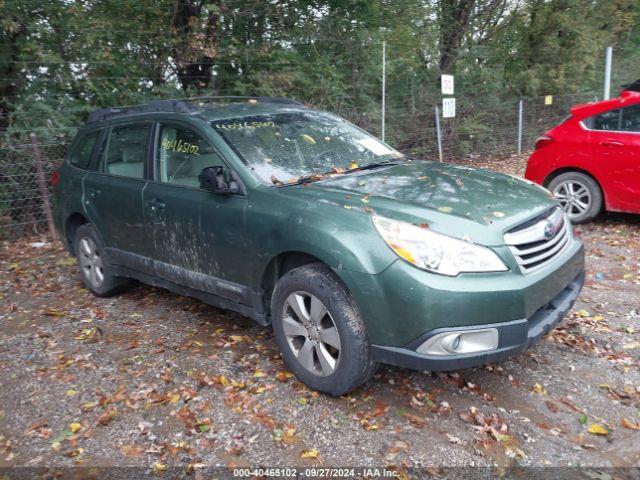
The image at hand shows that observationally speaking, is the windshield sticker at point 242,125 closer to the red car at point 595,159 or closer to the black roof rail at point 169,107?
the black roof rail at point 169,107

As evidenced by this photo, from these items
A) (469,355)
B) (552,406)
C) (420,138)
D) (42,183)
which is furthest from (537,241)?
(420,138)

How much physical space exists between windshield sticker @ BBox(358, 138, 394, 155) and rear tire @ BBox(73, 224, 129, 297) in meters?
2.58

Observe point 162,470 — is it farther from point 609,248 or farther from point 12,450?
point 609,248

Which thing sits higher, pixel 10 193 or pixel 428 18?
pixel 428 18

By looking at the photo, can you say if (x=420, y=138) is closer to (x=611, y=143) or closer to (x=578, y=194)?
(x=578, y=194)

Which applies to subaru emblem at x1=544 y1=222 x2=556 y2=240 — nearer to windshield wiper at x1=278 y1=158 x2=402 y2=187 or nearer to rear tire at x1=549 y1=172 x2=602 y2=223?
windshield wiper at x1=278 y1=158 x2=402 y2=187

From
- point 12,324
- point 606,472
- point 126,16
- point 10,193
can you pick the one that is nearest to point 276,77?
point 126,16

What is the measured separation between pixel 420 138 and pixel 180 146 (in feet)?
28.1

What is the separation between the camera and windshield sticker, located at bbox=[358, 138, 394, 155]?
450cm

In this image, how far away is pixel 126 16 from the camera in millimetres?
8805

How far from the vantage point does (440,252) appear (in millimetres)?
2910

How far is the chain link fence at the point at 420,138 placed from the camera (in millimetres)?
7613

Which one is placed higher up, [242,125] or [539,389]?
[242,125]

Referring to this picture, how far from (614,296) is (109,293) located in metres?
4.66
